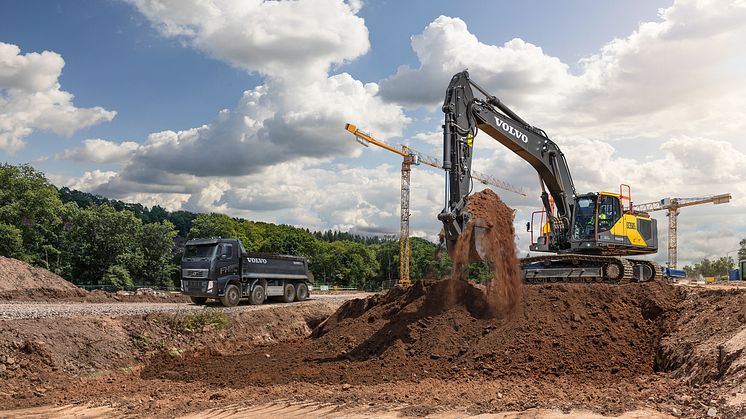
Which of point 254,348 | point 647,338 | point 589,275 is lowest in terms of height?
point 254,348

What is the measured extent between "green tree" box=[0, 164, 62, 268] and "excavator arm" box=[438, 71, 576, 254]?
A: 48.0 metres

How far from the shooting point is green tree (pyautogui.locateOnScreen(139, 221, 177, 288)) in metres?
56.6

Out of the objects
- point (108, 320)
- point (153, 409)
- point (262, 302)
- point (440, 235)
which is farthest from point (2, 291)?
point (440, 235)

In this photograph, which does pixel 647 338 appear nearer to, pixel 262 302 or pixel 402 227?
pixel 262 302

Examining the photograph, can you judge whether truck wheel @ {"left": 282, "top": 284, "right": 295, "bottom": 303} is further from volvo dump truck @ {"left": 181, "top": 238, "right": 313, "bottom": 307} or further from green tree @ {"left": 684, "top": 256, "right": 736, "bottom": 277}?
green tree @ {"left": 684, "top": 256, "right": 736, "bottom": 277}

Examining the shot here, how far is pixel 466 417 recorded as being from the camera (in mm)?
8352

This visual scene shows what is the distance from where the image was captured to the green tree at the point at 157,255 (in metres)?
56.6

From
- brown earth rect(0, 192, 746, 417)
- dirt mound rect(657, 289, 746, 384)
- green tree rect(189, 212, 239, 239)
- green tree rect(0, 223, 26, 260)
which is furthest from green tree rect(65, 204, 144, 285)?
dirt mound rect(657, 289, 746, 384)

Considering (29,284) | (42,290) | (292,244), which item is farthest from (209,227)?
(42,290)

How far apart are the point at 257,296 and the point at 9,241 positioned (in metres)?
33.1

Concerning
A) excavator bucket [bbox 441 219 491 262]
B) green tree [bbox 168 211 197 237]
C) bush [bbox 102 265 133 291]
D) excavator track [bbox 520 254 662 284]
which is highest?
green tree [bbox 168 211 197 237]

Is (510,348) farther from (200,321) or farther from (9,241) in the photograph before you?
(9,241)

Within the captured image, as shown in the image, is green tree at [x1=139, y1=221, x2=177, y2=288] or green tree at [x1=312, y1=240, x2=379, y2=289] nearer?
green tree at [x1=139, y1=221, x2=177, y2=288]

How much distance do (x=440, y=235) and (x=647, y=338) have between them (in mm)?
4958
